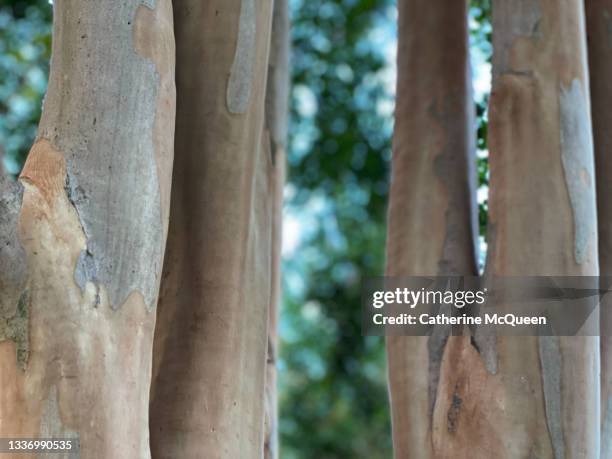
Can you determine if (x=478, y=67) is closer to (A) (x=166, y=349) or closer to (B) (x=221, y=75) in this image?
(B) (x=221, y=75)

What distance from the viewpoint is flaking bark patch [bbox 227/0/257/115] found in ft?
7.56

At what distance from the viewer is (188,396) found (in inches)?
84.7

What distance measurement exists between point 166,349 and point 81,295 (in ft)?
1.67

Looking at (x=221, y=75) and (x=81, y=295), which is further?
(x=221, y=75)

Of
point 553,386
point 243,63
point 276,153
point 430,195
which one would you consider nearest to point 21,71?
point 276,153

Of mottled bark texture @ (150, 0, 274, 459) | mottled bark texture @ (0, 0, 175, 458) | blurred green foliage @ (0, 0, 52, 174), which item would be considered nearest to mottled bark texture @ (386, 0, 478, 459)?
mottled bark texture @ (150, 0, 274, 459)

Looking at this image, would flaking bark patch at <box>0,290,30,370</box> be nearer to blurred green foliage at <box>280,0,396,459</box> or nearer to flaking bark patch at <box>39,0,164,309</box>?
flaking bark patch at <box>39,0,164,309</box>

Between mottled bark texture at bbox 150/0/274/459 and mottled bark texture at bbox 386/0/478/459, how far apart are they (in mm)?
511

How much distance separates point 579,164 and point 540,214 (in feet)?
0.56

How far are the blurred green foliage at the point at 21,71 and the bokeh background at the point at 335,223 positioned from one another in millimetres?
1682

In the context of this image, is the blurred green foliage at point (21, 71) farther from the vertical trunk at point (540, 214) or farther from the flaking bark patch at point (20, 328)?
the flaking bark patch at point (20, 328)

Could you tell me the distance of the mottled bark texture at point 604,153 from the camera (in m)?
2.68

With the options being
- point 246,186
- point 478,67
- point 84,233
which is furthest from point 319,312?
point 84,233

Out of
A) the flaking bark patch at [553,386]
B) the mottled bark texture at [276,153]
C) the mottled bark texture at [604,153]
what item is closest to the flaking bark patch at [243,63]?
the mottled bark texture at [276,153]
